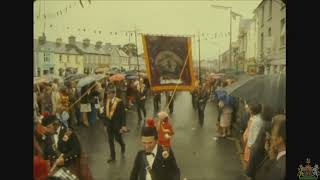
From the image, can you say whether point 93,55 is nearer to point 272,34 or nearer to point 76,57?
point 76,57

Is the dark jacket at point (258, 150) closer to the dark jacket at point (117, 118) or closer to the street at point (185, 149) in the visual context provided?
the street at point (185, 149)

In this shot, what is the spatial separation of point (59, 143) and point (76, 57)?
2.19 feet

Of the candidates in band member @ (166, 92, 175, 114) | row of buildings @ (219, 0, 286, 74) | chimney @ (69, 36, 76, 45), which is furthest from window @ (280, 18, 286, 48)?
chimney @ (69, 36, 76, 45)

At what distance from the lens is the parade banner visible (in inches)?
141

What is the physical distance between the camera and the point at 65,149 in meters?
3.55

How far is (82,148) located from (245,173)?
1260mm

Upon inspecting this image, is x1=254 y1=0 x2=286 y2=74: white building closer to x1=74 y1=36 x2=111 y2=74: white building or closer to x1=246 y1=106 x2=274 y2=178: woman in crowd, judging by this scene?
x1=246 y1=106 x2=274 y2=178: woman in crowd

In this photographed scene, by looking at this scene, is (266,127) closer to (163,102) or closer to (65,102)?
(163,102)

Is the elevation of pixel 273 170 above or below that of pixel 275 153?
below

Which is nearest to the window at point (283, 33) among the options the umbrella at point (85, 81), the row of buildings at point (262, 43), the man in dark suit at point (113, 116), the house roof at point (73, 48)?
the row of buildings at point (262, 43)

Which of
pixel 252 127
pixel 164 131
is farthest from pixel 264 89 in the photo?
pixel 164 131

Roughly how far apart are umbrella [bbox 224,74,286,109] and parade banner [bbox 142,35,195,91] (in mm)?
339

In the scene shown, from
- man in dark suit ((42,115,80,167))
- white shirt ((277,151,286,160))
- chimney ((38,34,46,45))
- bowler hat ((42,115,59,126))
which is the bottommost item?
white shirt ((277,151,286,160))
